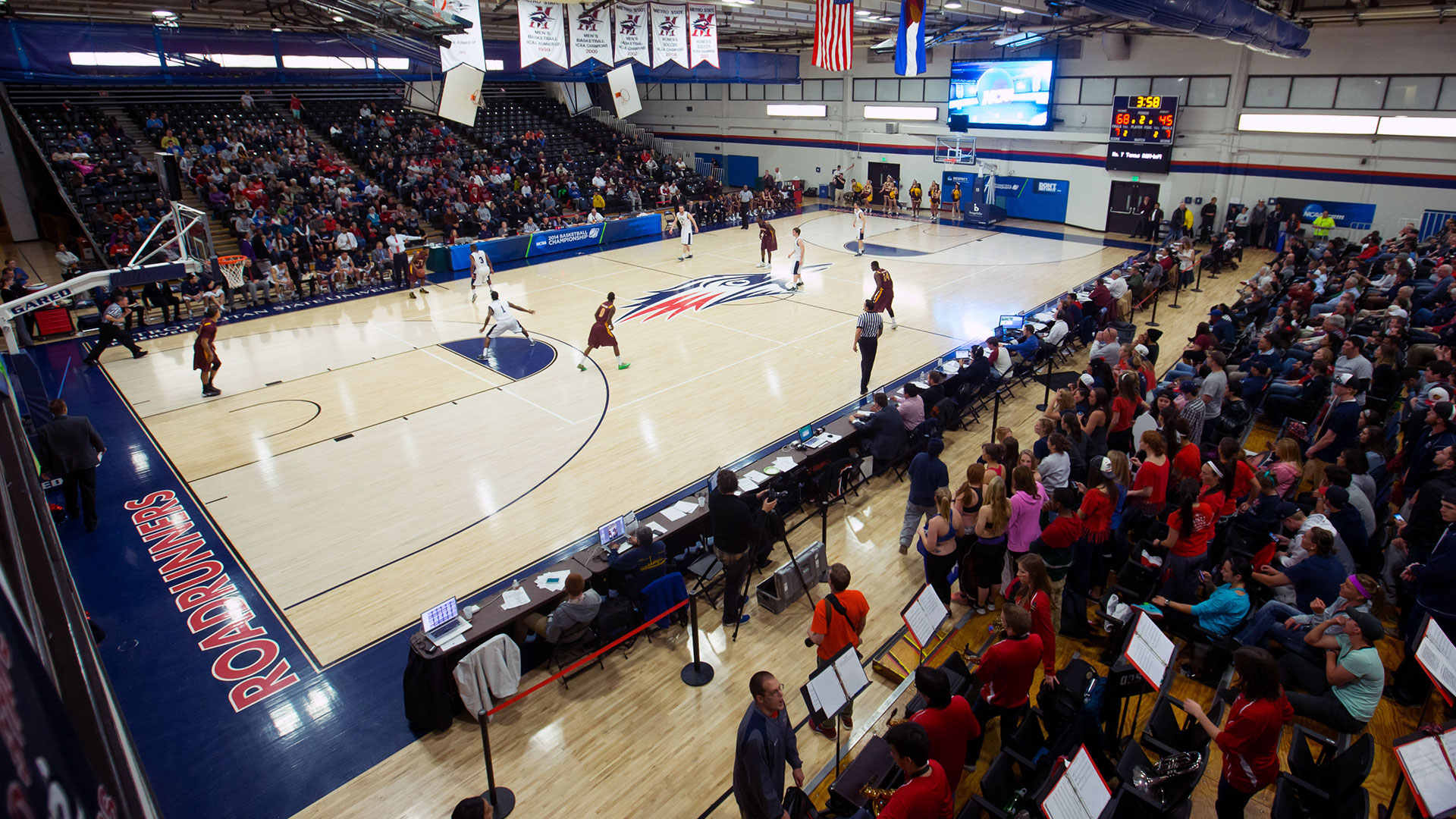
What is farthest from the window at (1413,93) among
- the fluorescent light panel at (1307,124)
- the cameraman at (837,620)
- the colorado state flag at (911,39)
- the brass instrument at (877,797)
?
the brass instrument at (877,797)

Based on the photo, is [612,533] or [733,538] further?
[612,533]

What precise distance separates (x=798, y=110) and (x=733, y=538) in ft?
114

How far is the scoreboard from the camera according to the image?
2525 cm

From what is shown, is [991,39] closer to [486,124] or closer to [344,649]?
[486,124]

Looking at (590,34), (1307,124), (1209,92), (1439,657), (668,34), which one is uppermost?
(668,34)

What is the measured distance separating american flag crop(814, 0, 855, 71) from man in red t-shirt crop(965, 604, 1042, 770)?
38.2 ft

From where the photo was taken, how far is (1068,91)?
93.0 ft

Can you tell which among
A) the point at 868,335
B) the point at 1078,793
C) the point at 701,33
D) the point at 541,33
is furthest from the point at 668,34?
the point at 1078,793

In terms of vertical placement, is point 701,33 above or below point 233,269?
above

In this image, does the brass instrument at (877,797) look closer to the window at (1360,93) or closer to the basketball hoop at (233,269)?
the basketball hoop at (233,269)

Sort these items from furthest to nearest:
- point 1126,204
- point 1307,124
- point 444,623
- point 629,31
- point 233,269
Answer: point 1126,204 < point 1307,124 < point 233,269 < point 629,31 < point 444,623

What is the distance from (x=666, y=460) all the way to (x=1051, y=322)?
27.5ft

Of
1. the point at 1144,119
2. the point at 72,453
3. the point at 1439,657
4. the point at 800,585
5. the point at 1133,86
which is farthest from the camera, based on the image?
the point at 1133,86

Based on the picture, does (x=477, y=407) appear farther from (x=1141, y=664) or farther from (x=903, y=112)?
(x=903, y=112)
